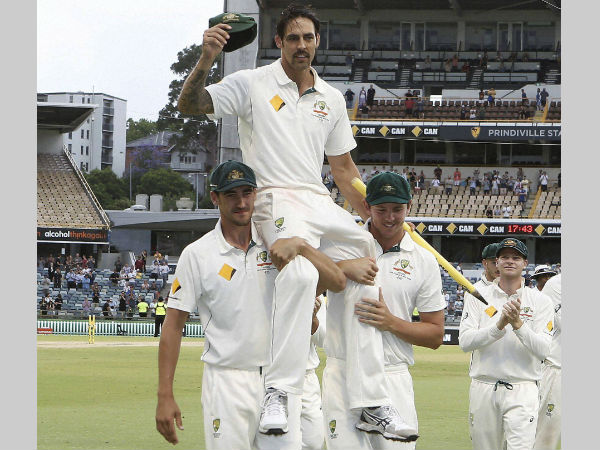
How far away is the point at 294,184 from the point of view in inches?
208

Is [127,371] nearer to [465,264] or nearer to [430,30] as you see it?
[465,264]

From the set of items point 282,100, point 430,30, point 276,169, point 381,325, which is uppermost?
point 430,30

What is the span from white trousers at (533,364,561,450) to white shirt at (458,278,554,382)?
1.42m


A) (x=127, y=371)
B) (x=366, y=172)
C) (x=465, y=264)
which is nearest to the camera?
(x=127, y=371)

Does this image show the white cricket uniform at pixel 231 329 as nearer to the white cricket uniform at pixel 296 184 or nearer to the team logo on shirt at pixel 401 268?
the white cricket uniform at pixel 296 184

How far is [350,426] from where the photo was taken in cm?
539

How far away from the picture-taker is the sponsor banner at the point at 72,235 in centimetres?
4281

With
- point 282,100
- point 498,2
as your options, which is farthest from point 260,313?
point 498,2

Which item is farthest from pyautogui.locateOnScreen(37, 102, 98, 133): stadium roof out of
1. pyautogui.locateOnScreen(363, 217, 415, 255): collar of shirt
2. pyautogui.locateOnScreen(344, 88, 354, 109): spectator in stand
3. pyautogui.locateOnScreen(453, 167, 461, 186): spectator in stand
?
pyautogui.locateOnScreen(363, 217, 415, 255): collar of shirt

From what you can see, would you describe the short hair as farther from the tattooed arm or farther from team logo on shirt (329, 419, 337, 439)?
team logo on shirt (329, 419, 337, 439)

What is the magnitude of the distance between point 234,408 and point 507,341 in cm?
348

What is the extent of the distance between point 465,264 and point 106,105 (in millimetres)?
67868

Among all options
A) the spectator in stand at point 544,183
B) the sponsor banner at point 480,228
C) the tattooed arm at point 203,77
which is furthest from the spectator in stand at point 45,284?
the tattooed arm at point 203,77

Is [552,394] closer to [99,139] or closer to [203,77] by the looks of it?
[203,77]
